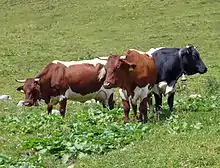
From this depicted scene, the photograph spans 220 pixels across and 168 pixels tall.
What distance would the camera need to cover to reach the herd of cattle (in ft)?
45.6

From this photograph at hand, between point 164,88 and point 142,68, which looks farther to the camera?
point 164,88

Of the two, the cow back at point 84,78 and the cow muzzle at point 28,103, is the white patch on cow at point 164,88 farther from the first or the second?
the cow muzzle at point 28,103

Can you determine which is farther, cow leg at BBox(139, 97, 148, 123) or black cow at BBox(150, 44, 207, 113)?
black cow at BBox(150, 44, 207, 113)

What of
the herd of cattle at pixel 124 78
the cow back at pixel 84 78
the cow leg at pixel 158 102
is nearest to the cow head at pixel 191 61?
the herd of cattle at pixel 124 78

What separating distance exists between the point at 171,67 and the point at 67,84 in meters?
3.22

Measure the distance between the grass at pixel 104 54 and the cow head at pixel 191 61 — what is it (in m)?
0.78

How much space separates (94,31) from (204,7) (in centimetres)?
825

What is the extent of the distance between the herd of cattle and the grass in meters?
0.52

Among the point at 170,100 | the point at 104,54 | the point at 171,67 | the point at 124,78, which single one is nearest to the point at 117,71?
the point at 124,78

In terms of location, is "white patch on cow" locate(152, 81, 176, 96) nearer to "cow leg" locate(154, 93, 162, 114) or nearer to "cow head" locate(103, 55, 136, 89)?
"cow leg" locate(154, 93, 162, 114)

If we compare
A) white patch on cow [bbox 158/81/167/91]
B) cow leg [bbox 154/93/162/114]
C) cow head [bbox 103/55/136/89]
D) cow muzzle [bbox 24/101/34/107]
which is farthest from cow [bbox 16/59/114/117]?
cow head [bbox 103/55/136/89]

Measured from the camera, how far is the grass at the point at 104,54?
10.4m

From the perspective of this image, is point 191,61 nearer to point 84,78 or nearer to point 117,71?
point 117,71

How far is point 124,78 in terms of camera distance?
13.9 metres
